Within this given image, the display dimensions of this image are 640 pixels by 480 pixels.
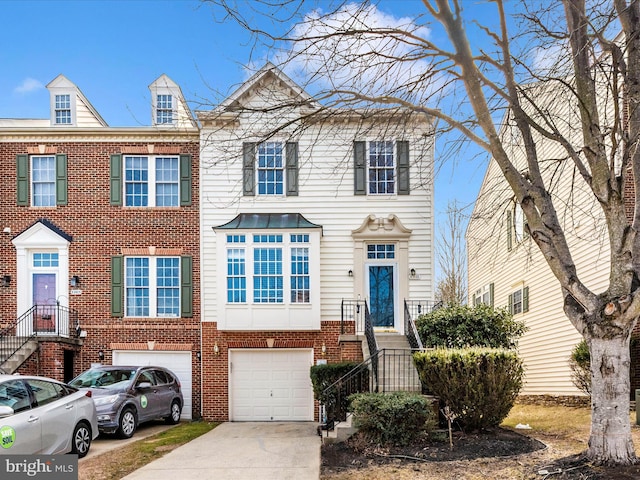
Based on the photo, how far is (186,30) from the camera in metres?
9.65

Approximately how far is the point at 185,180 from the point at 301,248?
381cm

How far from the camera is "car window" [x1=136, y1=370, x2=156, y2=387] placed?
13.6 m

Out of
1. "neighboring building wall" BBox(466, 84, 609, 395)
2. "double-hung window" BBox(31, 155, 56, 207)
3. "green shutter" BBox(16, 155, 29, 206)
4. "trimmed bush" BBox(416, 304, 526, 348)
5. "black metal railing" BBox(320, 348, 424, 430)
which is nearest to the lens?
"black metal railing" BBox(320, 348, 424, 430)

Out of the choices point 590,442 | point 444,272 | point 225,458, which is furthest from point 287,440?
point 444,272

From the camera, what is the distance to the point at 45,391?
30.7 feet

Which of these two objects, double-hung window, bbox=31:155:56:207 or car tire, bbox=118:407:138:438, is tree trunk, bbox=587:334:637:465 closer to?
car tire, bbox=118:407:138:438

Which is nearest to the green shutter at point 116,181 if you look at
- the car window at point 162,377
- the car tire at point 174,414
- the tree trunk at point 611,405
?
the car window at point 162,377

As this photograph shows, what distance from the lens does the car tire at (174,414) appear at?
1508cm

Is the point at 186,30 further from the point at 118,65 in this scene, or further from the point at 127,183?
the point at 127,183

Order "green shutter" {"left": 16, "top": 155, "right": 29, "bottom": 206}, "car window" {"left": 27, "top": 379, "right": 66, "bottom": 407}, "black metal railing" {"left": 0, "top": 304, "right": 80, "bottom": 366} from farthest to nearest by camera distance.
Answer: "green shutter" {"left": 16, "top": 155, "right": 29, "bottom": 206}, "black metal railing" {"left": 0, "top": 304, "right": 80, "bottom": 366}, "car window" {"left": 27, "top": 379, "right": 66, "bottom": 407}

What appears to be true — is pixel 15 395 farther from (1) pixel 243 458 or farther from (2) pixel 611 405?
(2) pixel 611 405

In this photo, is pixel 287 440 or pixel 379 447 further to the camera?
pixel 287 440

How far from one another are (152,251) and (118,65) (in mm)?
6344

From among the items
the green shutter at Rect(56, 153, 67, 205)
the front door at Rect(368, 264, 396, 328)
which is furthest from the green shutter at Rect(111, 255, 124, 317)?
the front door at Rect(368, 264, 396, 328)
